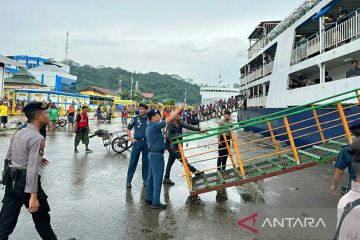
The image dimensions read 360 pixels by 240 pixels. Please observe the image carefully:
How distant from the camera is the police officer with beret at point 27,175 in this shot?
9.23 ft

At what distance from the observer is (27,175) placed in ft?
9.17

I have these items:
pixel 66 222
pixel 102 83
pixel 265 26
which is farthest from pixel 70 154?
pixel 102 83

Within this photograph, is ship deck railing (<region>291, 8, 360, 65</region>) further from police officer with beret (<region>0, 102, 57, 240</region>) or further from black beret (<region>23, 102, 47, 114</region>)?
police officer with beret (<region>0, 102, 57, 240</region>)

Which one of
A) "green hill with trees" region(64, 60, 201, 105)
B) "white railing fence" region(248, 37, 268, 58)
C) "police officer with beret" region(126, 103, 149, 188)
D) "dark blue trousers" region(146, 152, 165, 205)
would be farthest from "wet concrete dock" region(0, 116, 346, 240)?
"green hill with trees" region(64, 60, 201, 105)

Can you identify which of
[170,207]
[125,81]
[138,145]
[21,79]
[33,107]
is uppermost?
[125,81]

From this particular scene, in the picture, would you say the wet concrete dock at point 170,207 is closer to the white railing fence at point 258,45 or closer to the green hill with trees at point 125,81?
the white railing fence at point 258,45

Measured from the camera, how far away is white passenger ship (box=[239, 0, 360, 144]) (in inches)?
372

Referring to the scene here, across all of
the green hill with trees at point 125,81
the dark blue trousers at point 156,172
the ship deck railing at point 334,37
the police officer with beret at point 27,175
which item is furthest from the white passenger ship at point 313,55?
the green hill with trees at point 125,81

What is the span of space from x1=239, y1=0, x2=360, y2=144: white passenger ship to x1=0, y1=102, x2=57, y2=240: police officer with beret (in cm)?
840

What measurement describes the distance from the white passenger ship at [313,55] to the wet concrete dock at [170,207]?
13.3 feet

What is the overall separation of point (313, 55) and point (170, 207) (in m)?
10.9

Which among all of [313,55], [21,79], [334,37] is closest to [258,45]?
[313,55]

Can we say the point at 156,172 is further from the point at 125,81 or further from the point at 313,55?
the point at 125,81

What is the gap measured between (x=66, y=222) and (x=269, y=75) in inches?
599
